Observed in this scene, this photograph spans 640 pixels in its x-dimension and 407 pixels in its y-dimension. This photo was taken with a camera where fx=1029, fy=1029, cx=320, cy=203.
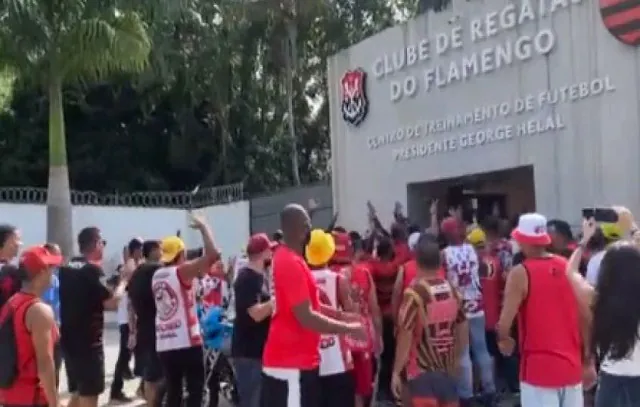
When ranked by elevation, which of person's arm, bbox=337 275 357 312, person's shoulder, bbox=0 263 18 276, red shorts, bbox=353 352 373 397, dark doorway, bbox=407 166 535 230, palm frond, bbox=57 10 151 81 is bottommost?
red shorts, bbox=353 352 373 397

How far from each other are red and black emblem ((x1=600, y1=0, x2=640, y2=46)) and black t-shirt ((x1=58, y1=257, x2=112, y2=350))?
311 inches

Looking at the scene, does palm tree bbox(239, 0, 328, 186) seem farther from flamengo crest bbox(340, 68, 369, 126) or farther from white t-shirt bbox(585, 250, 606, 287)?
white t-shirt bbox(585, 250, 606, 287)

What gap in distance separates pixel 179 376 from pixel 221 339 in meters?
1.72

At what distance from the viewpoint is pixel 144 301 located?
8828 mm

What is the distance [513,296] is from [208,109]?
88.9 feet

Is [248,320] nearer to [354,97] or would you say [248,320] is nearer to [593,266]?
[593,266]

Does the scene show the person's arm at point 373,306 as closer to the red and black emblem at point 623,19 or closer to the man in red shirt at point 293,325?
the man in red shirt at point 293,325

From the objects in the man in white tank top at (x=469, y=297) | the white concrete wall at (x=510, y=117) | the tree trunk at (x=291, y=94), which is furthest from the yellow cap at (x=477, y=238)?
the tree trunk at (x=291, y=94)

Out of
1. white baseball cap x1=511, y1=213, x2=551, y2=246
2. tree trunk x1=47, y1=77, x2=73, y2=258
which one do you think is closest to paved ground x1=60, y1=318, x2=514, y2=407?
tree trunk x1=47, y1=77, x2=73, y2=258

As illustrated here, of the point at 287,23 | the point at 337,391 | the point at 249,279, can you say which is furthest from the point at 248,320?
the point at 287,23

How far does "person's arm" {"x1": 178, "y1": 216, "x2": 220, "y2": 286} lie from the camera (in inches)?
281

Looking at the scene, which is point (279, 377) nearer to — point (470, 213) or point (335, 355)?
point (335, 355)

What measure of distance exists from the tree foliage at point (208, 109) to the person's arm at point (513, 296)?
907 inches

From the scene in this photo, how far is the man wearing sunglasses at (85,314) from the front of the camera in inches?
315
